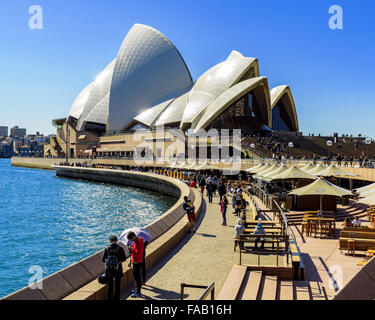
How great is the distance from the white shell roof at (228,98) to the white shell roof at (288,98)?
1018cm

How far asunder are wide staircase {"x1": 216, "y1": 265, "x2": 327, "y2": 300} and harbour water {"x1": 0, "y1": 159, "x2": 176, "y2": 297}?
7.25 metres

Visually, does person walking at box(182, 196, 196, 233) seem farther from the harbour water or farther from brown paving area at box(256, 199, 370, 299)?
the harbour water

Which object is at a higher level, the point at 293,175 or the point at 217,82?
the point at 217,82

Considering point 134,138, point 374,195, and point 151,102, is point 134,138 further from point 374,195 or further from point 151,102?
point 374,195

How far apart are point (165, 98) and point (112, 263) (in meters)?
69.6

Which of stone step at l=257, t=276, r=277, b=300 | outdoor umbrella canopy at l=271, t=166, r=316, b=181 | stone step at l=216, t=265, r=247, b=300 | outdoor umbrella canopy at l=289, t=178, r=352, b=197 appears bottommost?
stone step at l=257, t=276, r=277, b=300

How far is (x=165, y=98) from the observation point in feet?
242

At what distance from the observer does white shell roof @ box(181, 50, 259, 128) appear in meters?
56.4

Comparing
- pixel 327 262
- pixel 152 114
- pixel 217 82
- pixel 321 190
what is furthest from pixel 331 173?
pixel 152 114

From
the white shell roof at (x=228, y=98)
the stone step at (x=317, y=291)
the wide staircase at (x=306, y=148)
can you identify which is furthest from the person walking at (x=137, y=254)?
the white shell roof at (x=228, y=98)

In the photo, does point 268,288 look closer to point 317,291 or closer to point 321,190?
point 317,291

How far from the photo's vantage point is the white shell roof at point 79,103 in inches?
3407

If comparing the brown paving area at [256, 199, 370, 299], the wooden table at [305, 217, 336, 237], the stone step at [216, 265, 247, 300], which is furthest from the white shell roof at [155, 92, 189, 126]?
the stone step at [216, 265, 247, 300]
